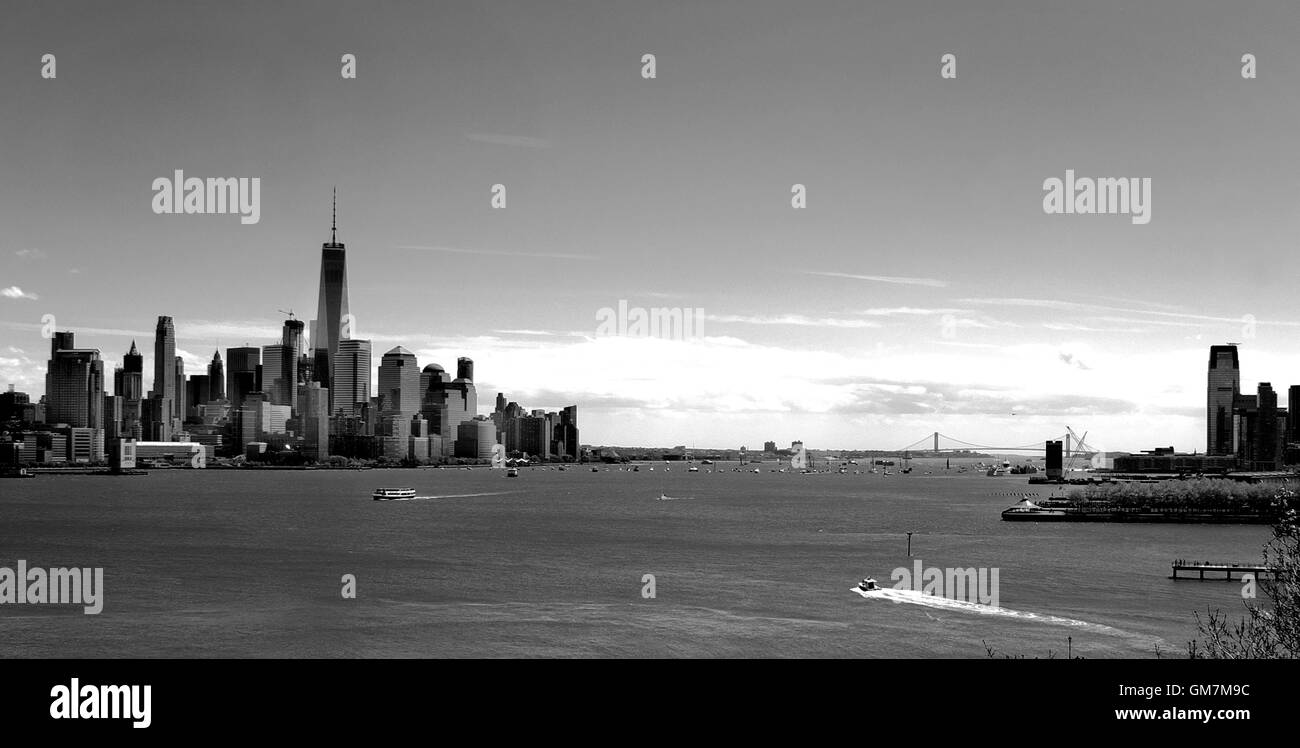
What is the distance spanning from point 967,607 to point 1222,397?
567 feet

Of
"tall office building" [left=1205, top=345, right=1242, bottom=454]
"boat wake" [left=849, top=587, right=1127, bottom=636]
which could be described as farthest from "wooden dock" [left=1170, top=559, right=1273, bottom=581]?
"tall office building" [left=1205, top=345, right=1242, bottom=454]

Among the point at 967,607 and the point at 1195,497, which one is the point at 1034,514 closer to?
the point at 1195,497

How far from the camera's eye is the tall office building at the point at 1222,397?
181 meters

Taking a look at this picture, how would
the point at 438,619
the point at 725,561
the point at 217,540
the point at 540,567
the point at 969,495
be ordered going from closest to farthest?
the point at 438,619 → the point at 540,567 → the point at 725,561 → the point at 217,540 → the point at 969,495

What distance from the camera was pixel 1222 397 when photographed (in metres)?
184

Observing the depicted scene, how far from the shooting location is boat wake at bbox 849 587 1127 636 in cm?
3556

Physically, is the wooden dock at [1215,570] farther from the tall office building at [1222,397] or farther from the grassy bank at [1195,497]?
the tall office building at [1222,397]

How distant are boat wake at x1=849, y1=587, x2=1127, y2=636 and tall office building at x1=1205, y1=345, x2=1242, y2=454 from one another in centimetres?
16683
